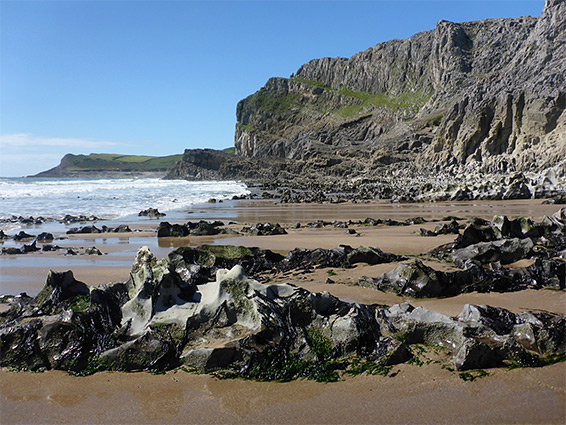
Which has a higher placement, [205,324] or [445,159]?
[445,159]

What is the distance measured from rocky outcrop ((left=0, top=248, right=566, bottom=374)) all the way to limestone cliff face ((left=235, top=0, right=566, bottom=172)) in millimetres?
31907

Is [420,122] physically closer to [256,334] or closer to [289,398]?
[256,334]

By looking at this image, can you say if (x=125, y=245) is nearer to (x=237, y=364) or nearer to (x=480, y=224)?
(x=237, y=364)

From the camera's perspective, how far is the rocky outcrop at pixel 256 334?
346 centimetres

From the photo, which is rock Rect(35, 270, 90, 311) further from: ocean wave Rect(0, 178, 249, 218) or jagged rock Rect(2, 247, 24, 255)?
ocean wave Rect(0, 178, 249, 218)

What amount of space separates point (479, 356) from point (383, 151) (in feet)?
208

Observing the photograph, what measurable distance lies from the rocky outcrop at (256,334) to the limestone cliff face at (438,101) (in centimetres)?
3191

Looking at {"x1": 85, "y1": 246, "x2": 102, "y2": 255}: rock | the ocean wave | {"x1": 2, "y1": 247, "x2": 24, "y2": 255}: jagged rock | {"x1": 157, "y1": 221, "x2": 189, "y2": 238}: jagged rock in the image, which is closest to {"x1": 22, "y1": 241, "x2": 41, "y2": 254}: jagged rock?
{"x1": 2, "y1": 247, "x2": 24, "y2": 255}: jagged rock

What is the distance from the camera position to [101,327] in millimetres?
4043

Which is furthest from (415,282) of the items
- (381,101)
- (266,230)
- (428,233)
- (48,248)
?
(381,101)

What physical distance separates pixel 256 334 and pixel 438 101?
84084mm

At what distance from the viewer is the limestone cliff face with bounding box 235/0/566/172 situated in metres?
37.0

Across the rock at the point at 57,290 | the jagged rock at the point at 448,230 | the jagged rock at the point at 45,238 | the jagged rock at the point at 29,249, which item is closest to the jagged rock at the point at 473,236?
Result: the jagged rock at the point at 448,230

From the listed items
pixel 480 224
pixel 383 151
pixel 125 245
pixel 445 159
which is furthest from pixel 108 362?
pixel 383 151
